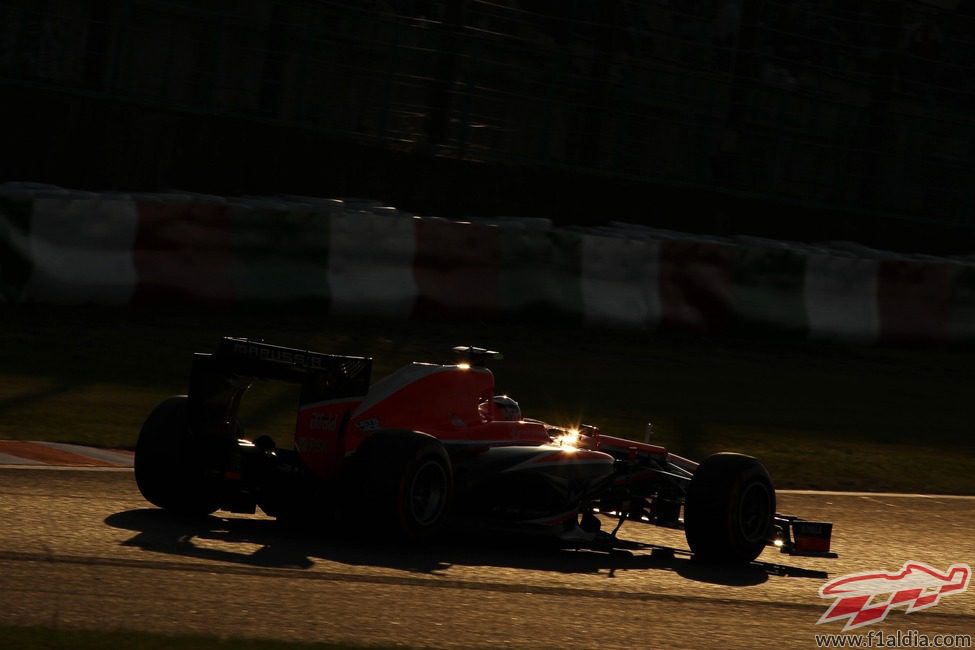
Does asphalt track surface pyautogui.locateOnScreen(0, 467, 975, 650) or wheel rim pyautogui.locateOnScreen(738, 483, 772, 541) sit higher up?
wheel rim pyautogui.locateOnScreen(738, 483, 772, 541)

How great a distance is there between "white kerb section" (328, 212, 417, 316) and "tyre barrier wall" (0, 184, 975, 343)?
0.01m

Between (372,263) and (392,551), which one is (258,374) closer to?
(392,551)

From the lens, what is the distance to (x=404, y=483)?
7.35 m

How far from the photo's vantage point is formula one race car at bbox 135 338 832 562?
25.1ft

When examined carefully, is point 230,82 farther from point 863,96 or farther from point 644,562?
point 644,562

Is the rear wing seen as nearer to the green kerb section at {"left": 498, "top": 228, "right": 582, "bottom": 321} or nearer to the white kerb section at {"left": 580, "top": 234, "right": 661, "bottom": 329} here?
the green kerb section at {"left": 498, "top": 228, "right": 582, "bottom": 321}

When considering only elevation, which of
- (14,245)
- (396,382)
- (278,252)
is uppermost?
(278,252)

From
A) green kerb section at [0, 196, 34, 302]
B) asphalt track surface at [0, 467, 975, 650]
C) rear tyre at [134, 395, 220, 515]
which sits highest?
green kerb section at [0, 196, 34, 302]

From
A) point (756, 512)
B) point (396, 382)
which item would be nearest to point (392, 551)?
point (396, 382)

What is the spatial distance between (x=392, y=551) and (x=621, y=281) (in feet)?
29.9

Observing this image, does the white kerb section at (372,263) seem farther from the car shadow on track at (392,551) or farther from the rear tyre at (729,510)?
the rear tyre at (729,510)

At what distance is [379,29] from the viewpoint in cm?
1803

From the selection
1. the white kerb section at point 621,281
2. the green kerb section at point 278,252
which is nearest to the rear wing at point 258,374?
the green kerb section at point 278,252

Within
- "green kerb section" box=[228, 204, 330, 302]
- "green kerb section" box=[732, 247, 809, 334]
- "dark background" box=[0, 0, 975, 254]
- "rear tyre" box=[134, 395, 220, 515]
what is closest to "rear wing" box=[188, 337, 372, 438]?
"rear tyre" box=[134, 395, 220, 515]
